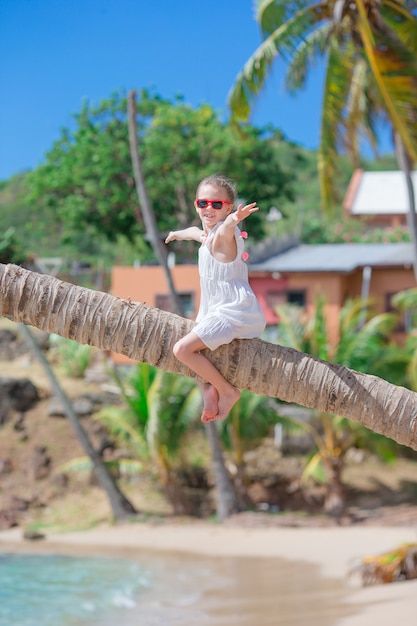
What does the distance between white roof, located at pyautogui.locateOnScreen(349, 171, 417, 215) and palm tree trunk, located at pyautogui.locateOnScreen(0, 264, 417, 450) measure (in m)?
37.0

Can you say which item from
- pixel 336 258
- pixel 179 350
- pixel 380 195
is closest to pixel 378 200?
pixel 380 195

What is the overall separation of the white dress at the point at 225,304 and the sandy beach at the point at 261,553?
8.80m

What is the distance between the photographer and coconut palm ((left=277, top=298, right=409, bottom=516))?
20125 mm

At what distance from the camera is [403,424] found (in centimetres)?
515

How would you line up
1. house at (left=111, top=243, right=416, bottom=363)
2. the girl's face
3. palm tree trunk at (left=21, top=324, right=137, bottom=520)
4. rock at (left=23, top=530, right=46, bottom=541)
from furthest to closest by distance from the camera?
house at (left=111, top=243, right=416, bottom=363), palm tree trunk at (left=21, top=324, right=137, bottom=520), rock at (left=23, top=530, right=46, bottom=541), the girl's face

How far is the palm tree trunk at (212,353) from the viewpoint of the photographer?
5.07 meters

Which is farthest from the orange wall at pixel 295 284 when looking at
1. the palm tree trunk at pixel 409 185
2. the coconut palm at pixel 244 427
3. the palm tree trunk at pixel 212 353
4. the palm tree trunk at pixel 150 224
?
the palm tree trunk at pixel 212 353

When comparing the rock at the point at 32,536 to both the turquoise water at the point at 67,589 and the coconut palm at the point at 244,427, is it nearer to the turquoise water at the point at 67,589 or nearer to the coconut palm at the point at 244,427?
the turquoise water at the point at 67,589

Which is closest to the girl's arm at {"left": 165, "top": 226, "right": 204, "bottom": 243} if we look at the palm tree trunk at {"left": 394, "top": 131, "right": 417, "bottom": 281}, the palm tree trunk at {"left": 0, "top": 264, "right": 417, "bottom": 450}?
the palm tree trunk at {"left": 0, "top": 264, "right": 417, "bottom": 450}

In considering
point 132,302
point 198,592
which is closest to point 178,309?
point 198,592

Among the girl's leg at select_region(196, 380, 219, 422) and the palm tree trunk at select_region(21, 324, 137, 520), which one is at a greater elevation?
the girl's leg at select_region(196, 380, 219, 422)

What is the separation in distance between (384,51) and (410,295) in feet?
26.1

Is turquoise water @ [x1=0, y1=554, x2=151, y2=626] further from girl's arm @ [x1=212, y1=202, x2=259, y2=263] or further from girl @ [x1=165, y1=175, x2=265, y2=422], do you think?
girl's arm @ [x1=212, y1=202, x2=259, y2=263]

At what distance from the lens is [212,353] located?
199 inches
